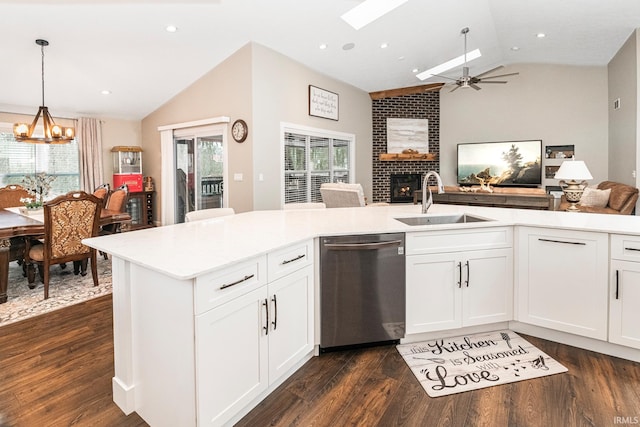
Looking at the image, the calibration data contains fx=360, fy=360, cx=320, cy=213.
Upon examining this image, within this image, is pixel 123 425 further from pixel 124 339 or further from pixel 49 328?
pixel 49 328

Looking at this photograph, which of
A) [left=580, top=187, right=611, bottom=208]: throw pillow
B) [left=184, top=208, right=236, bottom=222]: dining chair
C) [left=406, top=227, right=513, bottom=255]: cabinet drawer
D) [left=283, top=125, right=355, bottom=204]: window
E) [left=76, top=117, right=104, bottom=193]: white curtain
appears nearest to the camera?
[left=406, top=227, right=513, bottom=255]: cabinet drawer

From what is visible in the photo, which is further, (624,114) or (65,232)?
(624,114)

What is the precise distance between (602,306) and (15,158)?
7.66 m

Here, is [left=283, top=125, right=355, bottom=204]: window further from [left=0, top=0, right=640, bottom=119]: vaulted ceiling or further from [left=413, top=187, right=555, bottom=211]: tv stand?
[left=413, top=187, right=555, bottom=211]: tv stand

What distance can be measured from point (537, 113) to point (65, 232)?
8450mm

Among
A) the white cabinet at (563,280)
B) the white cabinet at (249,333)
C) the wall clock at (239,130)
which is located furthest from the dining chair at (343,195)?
the white cabinet at (249,333)

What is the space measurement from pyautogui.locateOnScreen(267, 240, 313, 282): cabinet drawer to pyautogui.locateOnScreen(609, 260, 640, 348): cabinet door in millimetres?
1860

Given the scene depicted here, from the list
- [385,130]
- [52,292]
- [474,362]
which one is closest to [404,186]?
[385,130]

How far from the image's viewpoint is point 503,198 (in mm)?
7234

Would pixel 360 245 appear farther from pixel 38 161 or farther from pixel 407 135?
pixel 407 135

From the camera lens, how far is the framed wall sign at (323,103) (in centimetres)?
614

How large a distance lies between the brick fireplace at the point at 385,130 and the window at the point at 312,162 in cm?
102

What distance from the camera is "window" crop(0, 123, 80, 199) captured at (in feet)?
18.6

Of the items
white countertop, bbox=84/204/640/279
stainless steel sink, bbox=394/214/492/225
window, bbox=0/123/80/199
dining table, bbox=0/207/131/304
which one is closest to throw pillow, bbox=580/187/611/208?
white countertop, bbox=84/204/640/279
